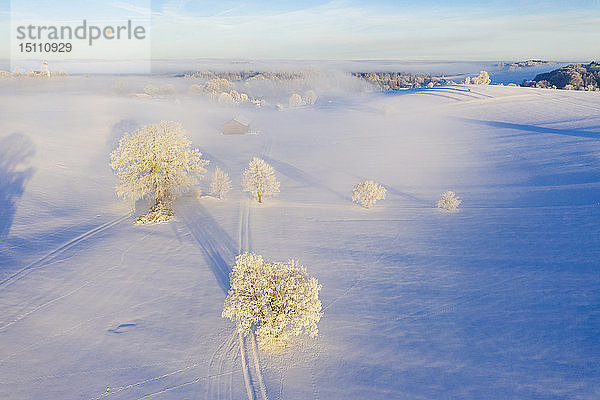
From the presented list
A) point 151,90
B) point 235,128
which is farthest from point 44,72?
point 235,128

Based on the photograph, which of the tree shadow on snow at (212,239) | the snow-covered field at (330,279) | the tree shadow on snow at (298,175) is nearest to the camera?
the snow-covered field at (330,279)

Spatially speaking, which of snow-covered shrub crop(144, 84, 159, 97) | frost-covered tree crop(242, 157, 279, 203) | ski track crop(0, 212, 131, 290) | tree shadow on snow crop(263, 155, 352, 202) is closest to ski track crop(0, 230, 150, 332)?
ski track crop(0, 212, 131, 290)

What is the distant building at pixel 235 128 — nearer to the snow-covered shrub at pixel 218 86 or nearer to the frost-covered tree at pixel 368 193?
the frost-covered tree at pixel 368 193

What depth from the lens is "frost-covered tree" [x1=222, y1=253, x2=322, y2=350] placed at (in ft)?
54.6

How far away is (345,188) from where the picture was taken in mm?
43312

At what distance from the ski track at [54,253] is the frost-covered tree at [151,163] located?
3344mm

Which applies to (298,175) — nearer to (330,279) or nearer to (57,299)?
(330,279)

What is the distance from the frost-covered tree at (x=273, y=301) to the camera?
16641 mm

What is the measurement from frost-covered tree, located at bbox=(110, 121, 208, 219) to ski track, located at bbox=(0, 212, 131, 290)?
334 centimetres

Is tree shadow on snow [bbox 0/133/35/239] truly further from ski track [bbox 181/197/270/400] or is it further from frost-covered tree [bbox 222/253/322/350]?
frost-covered tree [bbox 222/253/322/350]

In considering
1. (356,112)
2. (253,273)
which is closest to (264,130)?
(356,112)

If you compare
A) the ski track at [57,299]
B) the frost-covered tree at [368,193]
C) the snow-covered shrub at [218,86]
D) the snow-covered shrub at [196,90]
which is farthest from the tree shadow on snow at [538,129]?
the snow-covered shrub at [196,90]

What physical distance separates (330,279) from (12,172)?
4315cm

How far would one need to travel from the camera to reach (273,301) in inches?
667
